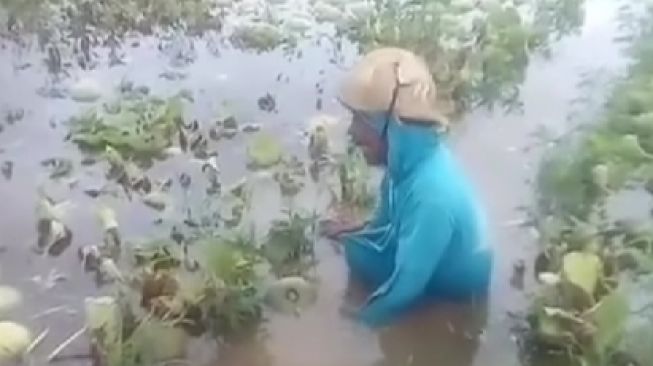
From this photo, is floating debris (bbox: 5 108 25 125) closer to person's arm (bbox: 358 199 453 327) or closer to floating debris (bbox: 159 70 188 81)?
floating debris (bbox: 159 70 188 81)

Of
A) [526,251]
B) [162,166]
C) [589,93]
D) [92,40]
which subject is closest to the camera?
[526,251]

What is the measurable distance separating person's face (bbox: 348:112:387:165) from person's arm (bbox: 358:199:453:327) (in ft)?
0.21

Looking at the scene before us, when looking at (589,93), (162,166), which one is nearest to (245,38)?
(162,166)

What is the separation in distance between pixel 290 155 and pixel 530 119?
256 mm

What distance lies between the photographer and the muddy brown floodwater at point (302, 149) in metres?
1.08

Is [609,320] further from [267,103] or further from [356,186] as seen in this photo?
[267,103]

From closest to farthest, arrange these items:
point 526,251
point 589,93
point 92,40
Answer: point 526,251
point 589,93
point 92,40

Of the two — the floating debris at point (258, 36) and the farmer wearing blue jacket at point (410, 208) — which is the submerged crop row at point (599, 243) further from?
the floating debris at point (258, 36)

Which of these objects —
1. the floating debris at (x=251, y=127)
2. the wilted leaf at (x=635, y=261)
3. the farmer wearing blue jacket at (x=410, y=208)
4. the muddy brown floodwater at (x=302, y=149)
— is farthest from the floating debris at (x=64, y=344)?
the wilted leaf at (x=635, y=261)

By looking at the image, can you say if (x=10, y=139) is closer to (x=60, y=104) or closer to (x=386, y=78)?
(x=60, y=104)

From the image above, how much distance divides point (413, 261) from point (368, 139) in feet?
0.39

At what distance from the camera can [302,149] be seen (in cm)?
132

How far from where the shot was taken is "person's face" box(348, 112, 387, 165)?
112 centimetres

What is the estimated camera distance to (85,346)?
41.6 inches
